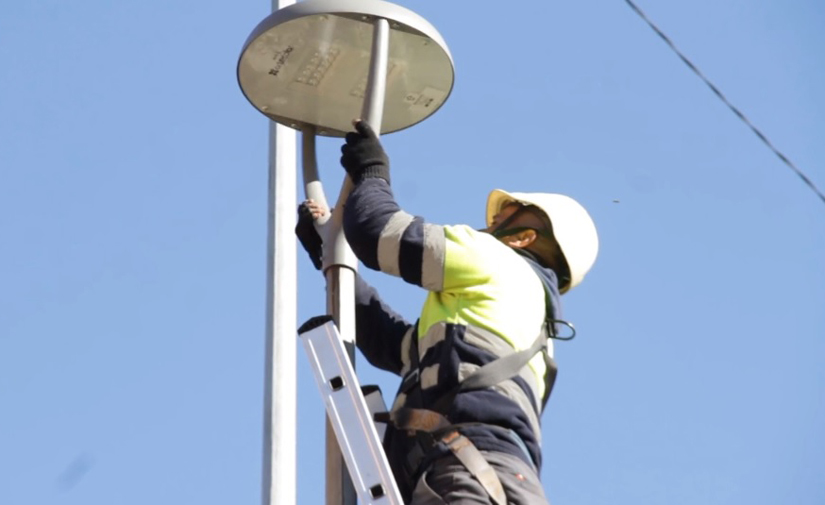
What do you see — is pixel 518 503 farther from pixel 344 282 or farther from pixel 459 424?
pixel 344 282

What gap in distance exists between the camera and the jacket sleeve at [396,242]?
487 centimetres

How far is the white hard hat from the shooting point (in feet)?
17.8

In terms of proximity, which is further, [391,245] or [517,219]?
[517,219]

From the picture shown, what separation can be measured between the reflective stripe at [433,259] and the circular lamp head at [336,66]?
0.71 metres

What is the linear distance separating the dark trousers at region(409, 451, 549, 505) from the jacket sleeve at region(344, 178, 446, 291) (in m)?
0.57

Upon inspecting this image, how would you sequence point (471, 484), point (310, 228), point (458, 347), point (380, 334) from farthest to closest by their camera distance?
point (380, 334), point (310, 228), point (458, 347), point (471, 484)

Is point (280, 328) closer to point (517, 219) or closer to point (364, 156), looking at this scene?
point (517, 219)

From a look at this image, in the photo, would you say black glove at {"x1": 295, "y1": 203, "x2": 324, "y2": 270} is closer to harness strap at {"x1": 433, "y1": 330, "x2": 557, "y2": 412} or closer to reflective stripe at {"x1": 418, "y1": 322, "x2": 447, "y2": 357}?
reflective stripe at {"x1": 418, "y1": 322, "x2": 447, "y2": 357}

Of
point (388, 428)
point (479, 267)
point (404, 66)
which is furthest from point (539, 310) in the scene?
point (404, 66)

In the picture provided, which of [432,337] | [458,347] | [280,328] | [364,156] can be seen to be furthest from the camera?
[280,328]

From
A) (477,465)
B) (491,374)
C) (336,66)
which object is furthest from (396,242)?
(336,66)

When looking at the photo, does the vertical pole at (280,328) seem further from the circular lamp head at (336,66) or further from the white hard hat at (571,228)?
the white hard hat at (571,228)

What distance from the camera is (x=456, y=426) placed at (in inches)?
184

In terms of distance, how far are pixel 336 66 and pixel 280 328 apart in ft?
3.58
